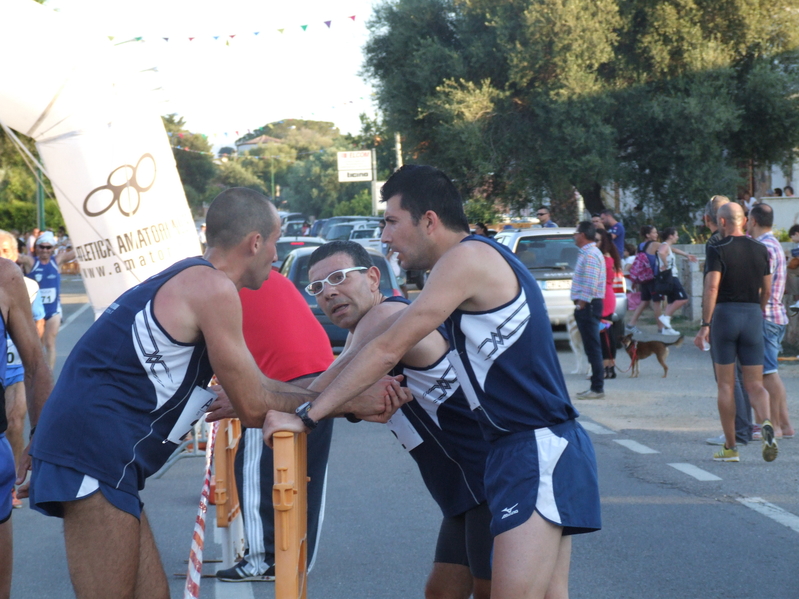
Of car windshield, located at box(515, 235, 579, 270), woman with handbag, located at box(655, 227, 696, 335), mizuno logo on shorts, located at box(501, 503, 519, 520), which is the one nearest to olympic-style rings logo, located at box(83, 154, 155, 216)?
mizuno logo on shorts, located at box(501, 503, 519, 520)

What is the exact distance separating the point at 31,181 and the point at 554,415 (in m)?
46.4

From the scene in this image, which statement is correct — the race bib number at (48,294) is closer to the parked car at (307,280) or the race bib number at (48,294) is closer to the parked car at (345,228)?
the parked car at (307,280)

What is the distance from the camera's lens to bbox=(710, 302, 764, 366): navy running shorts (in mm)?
7793

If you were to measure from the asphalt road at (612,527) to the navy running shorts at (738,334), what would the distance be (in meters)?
0.85

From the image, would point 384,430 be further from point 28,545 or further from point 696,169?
point 696,169

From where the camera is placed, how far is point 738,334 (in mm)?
7816

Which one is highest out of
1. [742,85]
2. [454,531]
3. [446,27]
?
[446,27]

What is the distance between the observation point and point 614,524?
6.27 metres

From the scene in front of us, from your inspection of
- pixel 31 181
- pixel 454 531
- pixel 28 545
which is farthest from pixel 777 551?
pixel 31 181

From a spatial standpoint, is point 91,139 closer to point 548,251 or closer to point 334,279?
point 334,279

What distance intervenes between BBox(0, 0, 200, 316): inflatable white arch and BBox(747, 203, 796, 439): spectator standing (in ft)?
17.1

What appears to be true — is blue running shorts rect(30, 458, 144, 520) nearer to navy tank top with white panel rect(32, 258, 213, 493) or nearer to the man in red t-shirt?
navy tank top with white panel rect(32, 258, 213, 493)

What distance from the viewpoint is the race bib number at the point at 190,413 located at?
323 centimetres

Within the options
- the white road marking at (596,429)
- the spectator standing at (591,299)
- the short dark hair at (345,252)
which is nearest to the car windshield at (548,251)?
the spectator standing at (591,299)
